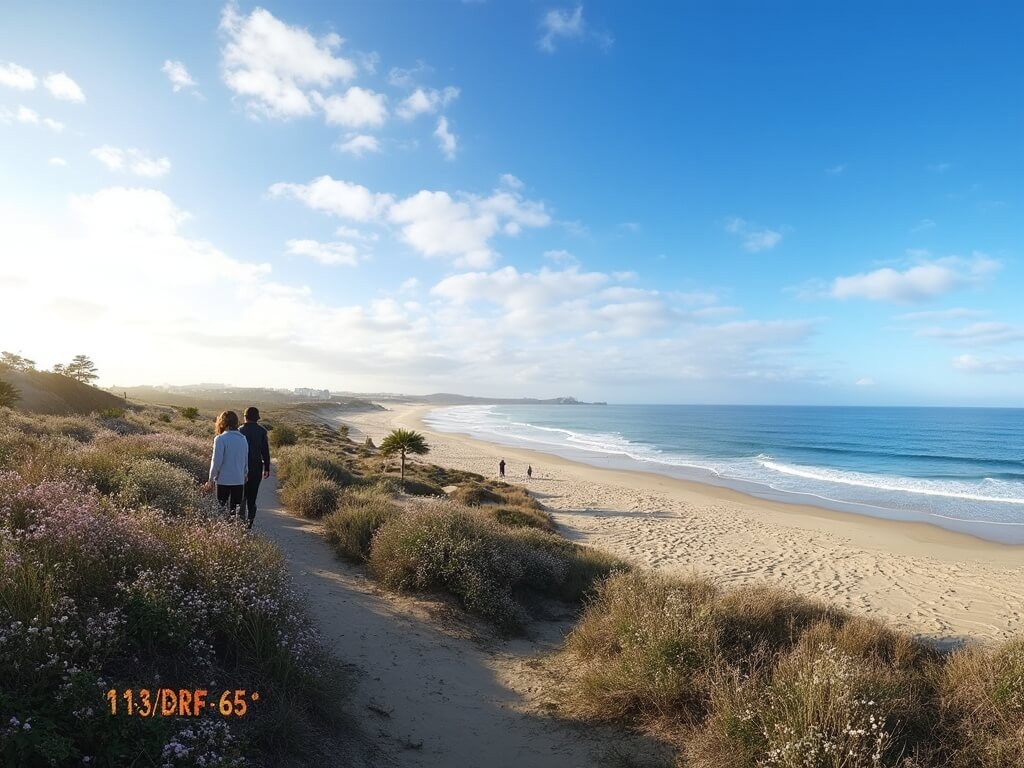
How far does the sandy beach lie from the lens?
→ 12.1 meters

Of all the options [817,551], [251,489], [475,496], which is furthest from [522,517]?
[251,489]

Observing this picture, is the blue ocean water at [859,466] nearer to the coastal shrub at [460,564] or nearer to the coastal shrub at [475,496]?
the coastal shrub at [475,496]

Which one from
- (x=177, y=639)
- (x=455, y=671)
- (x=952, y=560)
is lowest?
(x=952, y=560)

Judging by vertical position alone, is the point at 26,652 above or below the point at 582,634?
above

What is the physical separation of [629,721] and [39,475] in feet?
21.3

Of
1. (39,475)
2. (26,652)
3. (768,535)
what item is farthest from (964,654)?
(768,535)

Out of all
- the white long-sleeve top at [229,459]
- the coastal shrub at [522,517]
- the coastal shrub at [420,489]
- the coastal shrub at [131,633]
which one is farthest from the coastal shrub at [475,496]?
the coastal shrub at [131,633]

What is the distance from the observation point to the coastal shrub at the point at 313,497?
1191 centimetres

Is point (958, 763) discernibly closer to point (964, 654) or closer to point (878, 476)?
point (964, 654)

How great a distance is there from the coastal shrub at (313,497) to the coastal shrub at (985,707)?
10.4 meters

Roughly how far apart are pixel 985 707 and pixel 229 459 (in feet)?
26.8

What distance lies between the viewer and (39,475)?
19.4 feet

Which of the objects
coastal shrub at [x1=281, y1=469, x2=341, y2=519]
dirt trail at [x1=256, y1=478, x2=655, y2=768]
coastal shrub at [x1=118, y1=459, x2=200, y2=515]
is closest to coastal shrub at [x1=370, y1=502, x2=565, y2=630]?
dirt trail at [x1=256, y1=478, x2=655, y2=768]

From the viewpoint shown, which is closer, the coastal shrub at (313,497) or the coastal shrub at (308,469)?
the coastal shrub at (313,497)
